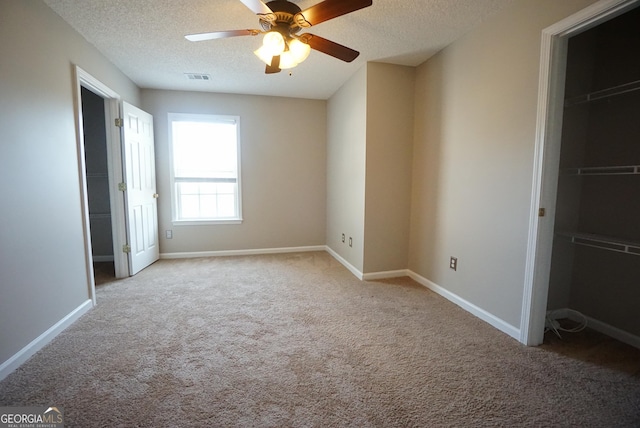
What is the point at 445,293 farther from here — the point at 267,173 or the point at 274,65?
A: the point at 267,173

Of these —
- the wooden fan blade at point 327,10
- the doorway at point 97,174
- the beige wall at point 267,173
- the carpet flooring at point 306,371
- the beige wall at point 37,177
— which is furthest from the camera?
the beige wall at point 267,173

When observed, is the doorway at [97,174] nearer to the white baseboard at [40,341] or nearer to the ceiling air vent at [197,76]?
the ceiling air vent at [197,76]

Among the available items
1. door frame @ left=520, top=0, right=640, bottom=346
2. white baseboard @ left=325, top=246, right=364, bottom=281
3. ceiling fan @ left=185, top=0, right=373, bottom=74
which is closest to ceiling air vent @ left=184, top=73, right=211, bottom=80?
ceiling fan @ left=185, top=0, right=373, bottom=74

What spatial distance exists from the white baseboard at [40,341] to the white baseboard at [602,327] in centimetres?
395

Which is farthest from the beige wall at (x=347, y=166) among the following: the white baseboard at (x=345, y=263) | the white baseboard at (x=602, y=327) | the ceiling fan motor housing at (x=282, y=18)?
the white baseboard at (x=602, y=327)

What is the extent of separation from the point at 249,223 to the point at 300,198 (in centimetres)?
94

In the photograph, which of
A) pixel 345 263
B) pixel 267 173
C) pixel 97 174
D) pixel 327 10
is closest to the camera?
pixel 327 10

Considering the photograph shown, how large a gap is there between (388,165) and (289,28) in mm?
1823

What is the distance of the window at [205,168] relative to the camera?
163 inches

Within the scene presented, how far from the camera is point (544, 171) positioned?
6.10 feet

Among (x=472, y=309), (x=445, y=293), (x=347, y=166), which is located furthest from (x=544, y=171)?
(x=347, y=166)

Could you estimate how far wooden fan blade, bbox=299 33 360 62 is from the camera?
6.38 feet

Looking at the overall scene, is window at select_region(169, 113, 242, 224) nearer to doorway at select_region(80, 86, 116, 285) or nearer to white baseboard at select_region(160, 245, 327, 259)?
white baseboard at select_region(160, 245, 327, 259)

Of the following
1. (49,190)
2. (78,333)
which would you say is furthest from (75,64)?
(78,333)
